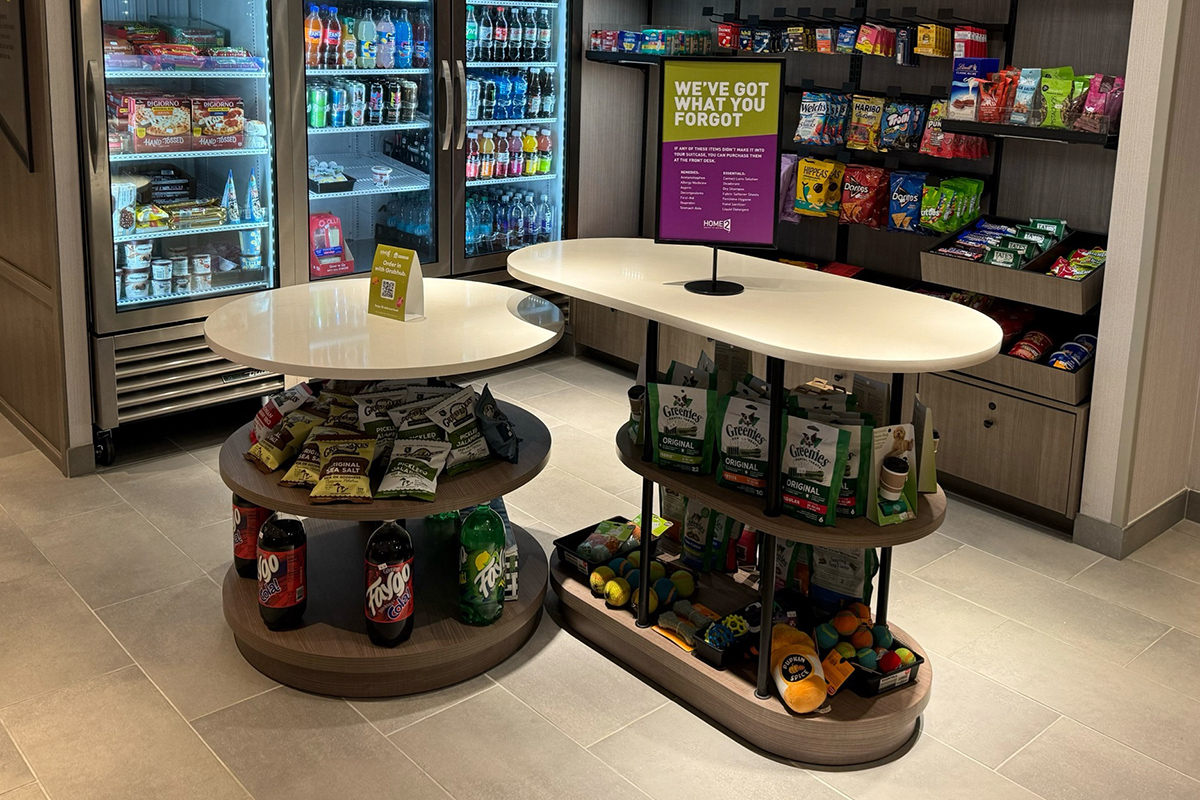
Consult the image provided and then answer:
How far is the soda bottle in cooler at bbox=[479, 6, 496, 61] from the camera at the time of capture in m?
5.59

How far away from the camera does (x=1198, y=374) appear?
4250mm

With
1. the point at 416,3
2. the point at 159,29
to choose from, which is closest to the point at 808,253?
the point at 416,3

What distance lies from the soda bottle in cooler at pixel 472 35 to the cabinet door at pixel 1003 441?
8.80 feet

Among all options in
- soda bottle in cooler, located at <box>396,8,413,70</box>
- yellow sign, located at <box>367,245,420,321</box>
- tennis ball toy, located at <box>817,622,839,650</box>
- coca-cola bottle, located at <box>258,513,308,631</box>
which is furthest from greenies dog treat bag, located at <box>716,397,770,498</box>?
soda bottle in cooler, located at <box>396,8,413,70</box>

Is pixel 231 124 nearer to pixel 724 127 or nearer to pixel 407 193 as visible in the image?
pixel 407 193

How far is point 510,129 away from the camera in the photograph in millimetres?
5922

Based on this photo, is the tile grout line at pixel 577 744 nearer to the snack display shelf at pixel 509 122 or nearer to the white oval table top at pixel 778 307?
the white oval table top at pixel 778 307

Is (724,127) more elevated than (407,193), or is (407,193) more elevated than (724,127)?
(724,127)

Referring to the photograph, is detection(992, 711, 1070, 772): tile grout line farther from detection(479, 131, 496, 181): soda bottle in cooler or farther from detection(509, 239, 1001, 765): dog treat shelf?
detection(479, 131, 496, 181): soda bottle in cooler

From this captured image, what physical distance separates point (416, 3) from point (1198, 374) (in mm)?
3709

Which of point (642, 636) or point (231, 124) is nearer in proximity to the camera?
point (642, 636)

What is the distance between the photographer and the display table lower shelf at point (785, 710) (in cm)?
286

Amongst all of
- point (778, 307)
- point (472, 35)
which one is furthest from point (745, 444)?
point (472, 35)

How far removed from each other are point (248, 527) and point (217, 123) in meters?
2.08
